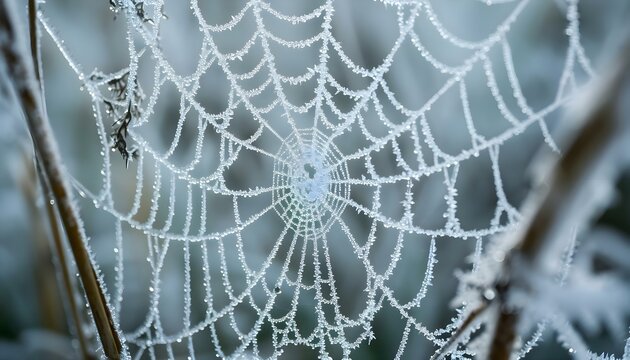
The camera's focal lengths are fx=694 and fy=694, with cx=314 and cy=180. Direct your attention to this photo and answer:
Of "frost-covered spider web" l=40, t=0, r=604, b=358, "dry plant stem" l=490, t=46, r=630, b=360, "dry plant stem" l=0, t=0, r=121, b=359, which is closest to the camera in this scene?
"dry plant stem" l=490, t=46, r=630, b=360

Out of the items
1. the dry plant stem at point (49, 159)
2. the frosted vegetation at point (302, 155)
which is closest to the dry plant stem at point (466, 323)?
the dry plant stem at point (49, 159)

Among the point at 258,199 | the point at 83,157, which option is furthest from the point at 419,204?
the point at 83,157

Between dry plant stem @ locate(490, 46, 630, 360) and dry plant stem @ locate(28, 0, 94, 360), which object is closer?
dry plant stem @ locate(490, 46, 630, 360)

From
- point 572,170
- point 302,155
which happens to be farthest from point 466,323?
point 302,155

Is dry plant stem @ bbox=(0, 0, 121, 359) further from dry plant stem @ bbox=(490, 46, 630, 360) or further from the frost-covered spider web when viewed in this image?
the frost-covered spider web

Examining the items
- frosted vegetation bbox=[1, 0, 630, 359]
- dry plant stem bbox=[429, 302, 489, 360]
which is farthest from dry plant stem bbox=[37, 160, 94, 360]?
frosted vegetation bbox=[1, 0, 630, 359]
